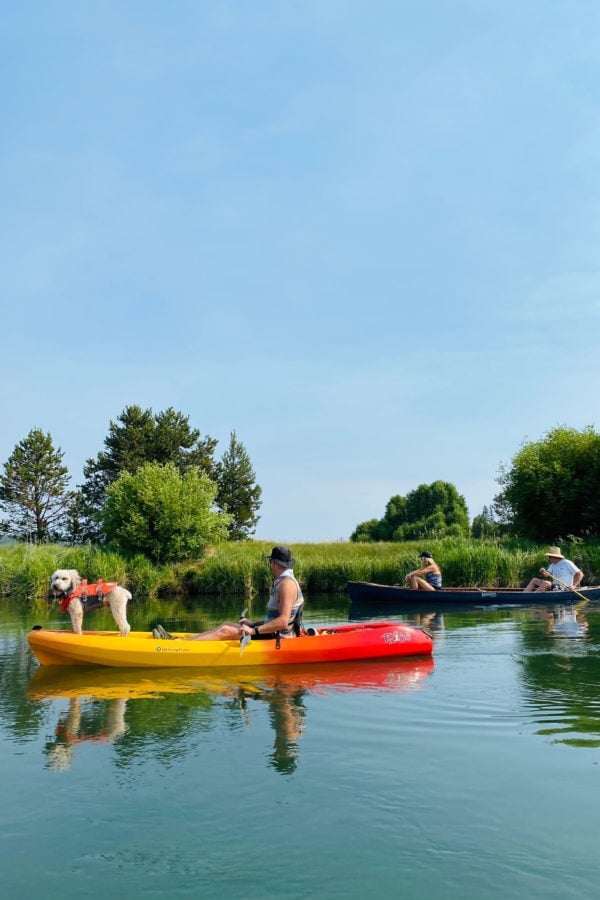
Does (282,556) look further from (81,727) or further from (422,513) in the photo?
(422,513)

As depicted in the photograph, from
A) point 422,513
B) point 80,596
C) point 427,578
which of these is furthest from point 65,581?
point 422,513

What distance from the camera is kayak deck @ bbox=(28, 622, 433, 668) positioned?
10477 mm

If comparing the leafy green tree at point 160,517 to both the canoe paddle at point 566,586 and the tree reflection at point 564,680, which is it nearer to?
the canoe paddle at point 566,586

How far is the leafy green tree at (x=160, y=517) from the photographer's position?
3306 centimetres

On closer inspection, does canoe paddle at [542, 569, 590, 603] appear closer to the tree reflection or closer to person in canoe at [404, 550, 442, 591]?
person in canoe at [404, 550, 442, 591]

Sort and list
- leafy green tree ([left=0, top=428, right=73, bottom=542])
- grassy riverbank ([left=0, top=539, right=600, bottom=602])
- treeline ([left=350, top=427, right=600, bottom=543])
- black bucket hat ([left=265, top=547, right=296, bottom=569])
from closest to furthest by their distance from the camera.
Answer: black bucket hat ([left=265, top=547, right=296, bottom=569]), grassy riverbank ([left=0, top=539, right=600, bottom=602]), treeline ([left=350, top=427, right=600, bottom=543]), leafy green tree ([left=0, top=428, right=73, bottom=542])

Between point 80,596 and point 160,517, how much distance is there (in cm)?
2232

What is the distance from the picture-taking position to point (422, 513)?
242 feet

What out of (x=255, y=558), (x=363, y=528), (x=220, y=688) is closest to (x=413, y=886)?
(x=220, y=688)

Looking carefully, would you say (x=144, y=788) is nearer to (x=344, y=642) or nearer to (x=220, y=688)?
(x=220, y=688)

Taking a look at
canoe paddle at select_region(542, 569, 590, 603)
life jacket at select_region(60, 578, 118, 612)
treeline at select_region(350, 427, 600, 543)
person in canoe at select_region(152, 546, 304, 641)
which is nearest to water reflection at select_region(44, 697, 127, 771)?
person in canoe at select_region(152, 546, 304, 641)

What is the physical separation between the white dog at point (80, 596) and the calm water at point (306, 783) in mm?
897

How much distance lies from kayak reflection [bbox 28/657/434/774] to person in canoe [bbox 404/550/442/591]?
8961 mm

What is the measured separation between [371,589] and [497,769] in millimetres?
14555
